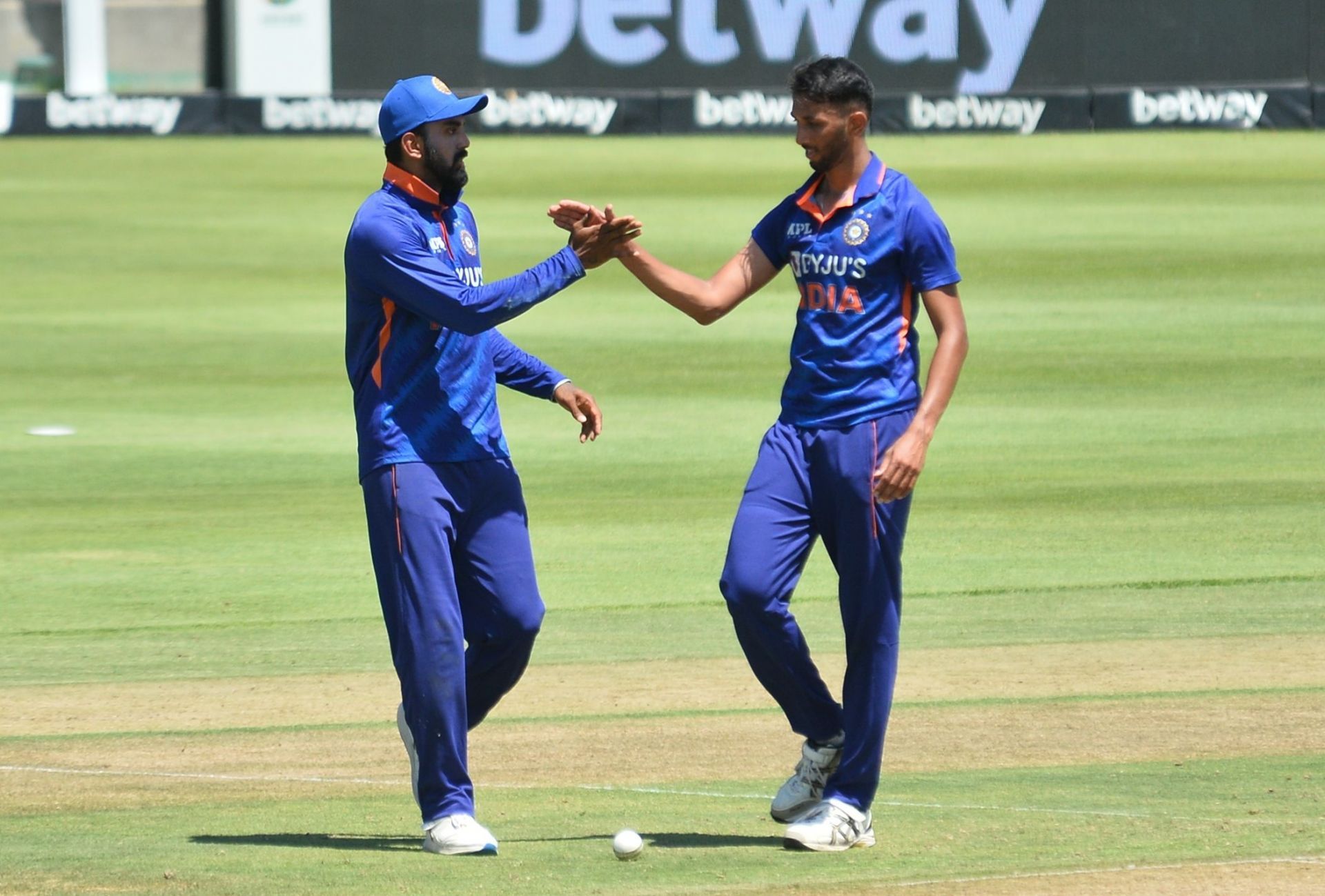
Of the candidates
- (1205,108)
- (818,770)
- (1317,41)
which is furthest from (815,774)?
(1317,41)

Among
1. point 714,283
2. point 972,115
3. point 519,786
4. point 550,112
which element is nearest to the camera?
point 714,283

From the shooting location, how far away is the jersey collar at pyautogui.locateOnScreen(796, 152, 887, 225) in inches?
235

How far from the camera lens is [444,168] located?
591 cm

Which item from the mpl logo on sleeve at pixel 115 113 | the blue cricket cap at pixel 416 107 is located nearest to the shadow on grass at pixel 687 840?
the blue cricket cap at pixel 416 107

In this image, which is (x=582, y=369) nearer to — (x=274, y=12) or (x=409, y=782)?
(x=409, y=782)

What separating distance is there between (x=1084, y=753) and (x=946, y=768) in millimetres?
527

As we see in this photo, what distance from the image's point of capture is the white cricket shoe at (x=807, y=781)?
6.12 meters

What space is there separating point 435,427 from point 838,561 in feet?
4.22

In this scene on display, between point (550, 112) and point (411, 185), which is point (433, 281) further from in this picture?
point (550, 112)

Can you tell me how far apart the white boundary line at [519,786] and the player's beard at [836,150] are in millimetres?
2076

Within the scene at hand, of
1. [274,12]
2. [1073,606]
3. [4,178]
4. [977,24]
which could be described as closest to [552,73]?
[274,12]

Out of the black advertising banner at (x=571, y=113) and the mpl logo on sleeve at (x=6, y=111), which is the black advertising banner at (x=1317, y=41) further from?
the mpl logo on sleeve at (x=6, y=111)

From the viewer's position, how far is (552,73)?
32.7 metres

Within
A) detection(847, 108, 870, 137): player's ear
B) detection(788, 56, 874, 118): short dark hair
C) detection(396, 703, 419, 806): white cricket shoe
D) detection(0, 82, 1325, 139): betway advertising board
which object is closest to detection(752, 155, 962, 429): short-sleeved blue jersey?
detection(847, 108, 870, 137): player's ear
